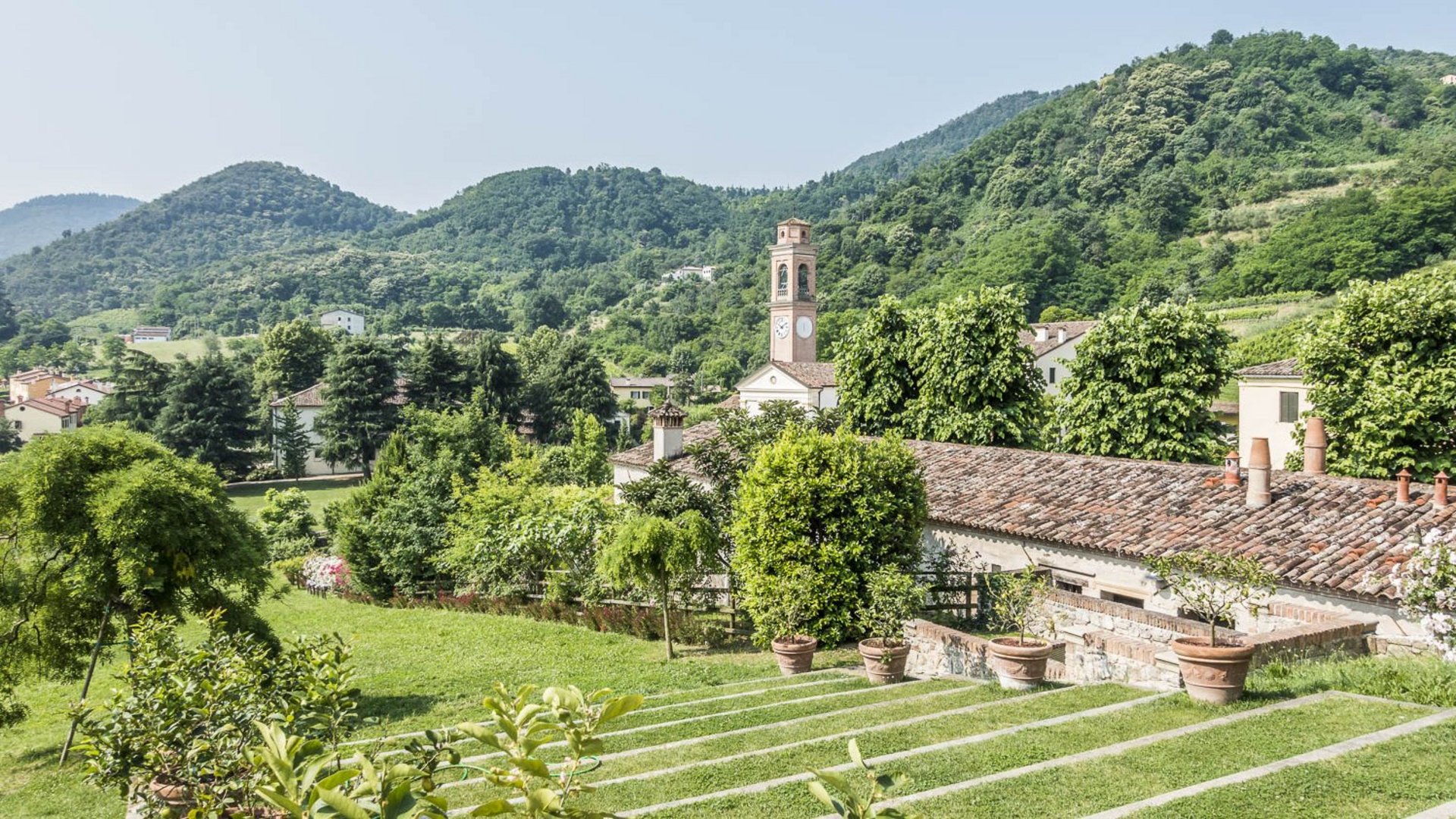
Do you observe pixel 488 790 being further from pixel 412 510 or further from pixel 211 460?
pixel 211 460

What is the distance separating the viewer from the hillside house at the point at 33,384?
81.2 m

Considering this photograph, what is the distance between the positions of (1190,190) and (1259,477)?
9175cm

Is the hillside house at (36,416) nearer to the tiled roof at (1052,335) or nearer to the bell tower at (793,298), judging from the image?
the bell tower at (793,298)

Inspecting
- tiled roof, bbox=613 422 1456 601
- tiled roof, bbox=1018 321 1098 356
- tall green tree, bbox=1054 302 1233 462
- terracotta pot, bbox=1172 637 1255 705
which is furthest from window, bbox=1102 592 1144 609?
tiled roof, bbox=1018 321 1098 356

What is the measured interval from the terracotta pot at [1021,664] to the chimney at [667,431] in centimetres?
1642

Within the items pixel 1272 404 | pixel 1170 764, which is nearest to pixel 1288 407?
pixel 1272 404

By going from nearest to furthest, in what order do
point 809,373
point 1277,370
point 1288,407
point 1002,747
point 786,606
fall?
point 1002,747 → point 786,606 → point 1288,407 → point 1277,370 → point 809,373

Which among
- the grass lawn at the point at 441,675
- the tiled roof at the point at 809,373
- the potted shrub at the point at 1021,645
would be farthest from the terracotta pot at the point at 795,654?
the tiled roof at the point at 809,373

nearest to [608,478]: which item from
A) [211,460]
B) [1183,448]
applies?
[211,460]

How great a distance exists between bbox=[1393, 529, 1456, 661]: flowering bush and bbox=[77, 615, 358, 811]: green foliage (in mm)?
8422

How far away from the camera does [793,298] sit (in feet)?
186

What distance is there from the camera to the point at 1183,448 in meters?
23.7

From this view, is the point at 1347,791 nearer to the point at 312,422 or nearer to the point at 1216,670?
the point at 1216,670

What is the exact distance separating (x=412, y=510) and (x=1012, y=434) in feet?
62.4
